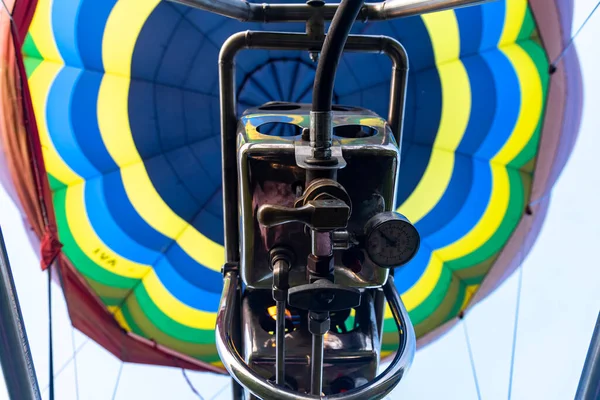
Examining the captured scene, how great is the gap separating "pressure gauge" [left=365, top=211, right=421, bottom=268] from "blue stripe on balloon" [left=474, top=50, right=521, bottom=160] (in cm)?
160

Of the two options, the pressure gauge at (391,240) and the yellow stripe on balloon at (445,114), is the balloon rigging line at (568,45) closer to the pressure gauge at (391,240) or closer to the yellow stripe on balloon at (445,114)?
the yellow stripe on balloon at (445,114)

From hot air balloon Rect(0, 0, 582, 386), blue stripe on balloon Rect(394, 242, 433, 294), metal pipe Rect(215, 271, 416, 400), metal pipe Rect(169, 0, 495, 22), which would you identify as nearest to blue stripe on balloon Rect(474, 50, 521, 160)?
hot air balloon Rect(0, 0, 582, 386)

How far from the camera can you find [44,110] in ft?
7.09

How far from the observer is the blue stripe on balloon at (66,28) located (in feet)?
6.81

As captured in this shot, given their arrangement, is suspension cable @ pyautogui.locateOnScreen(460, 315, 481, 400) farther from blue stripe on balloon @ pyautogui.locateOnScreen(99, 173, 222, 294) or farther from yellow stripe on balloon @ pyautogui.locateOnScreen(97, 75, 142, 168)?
yellow stripe on balloon @ pyautogui.locateOnScreen(97, 75, 142, 168)

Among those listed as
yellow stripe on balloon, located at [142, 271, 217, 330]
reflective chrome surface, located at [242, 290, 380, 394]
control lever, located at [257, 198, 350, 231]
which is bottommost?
yellow stripe on balloon, located at [142, 271, 217, 330]

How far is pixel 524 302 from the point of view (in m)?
2.46

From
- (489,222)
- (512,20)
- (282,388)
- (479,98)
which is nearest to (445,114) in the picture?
(479,98)

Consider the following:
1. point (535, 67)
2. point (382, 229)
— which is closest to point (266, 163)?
point (382, 229)

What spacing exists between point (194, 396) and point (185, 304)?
0.60m

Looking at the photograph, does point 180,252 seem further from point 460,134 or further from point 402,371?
point 402,371

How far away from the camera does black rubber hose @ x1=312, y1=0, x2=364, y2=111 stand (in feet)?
2.61

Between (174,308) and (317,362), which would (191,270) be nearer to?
(174,308)

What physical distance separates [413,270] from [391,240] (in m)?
1.66
